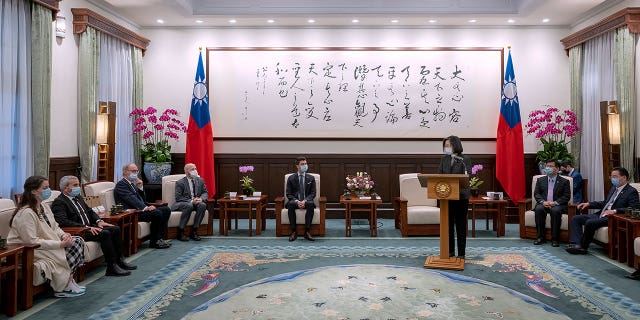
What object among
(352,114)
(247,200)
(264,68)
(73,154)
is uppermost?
(264,68)

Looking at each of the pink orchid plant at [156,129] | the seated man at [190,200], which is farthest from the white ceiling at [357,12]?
the seated man at [190,200]

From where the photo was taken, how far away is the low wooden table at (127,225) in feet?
19.9

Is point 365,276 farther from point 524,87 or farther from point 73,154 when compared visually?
point 524,87

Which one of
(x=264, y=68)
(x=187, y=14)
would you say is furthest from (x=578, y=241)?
(x=187, y=14)

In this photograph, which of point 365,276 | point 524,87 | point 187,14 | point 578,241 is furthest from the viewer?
point 524,87

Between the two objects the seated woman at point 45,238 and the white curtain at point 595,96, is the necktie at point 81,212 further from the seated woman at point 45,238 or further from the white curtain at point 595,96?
the white curtain at point 595,96

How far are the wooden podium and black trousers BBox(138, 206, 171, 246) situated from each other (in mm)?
3672

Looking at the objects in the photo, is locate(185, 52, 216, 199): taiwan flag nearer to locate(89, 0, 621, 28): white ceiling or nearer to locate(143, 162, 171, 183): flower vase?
locate(143, 162, 171, 183): flower vase

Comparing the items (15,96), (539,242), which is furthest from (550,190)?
(15,96)

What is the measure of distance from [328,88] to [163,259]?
4.83 metres

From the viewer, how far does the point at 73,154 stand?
752 centimetres

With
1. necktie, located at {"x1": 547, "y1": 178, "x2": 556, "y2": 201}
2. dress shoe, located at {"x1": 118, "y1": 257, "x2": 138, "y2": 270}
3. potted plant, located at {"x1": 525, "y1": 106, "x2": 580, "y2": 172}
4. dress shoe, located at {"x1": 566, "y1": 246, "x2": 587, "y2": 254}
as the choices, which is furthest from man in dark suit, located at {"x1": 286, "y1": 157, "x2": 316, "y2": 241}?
potted plant, located at {"x1": 525, "y1": 106, "x2": 580, "y2": 172}

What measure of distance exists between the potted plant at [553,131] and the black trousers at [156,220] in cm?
643

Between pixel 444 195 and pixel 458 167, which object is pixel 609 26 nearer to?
pixel 458 167
